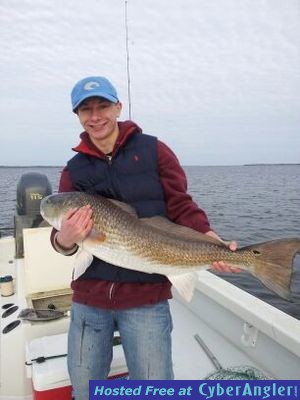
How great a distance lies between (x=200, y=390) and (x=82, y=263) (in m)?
1.27

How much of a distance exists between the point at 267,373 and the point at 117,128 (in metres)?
3.03

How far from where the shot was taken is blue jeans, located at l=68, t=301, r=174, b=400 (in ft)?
10.0

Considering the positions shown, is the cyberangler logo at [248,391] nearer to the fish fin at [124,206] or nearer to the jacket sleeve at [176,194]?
the jacket sleeve at [176,194]

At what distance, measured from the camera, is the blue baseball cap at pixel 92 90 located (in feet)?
10.0

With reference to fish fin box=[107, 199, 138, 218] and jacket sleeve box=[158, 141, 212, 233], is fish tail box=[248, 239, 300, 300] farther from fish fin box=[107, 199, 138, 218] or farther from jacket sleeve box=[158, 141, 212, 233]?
fish fin box=[107, 199, 138, 218]

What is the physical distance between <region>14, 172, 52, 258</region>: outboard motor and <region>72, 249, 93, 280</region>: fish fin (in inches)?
156

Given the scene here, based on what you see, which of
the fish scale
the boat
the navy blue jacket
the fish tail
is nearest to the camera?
the fish tail

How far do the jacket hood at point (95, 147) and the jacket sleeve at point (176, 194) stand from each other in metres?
0.27

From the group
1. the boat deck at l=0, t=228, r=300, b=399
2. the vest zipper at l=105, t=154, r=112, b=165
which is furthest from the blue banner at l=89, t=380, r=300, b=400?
the vest zipper at l=105, t=154, r=112, b=165

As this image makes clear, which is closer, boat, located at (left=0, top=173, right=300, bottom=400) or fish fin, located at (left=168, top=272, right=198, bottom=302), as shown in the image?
fish fin, located at (left=168, top=272, right=198, bottom=302)

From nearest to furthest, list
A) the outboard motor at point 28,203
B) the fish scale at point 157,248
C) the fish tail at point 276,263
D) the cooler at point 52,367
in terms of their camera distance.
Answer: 1. the fish tail at point 276,263
2. the fish scale at point 157,248
3. the cooler at point 52,367
4. the outboard motor at point 28,203

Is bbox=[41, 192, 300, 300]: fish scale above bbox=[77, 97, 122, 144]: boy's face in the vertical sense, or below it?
below

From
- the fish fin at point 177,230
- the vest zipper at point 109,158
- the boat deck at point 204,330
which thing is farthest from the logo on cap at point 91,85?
the boat deck at point 204,330

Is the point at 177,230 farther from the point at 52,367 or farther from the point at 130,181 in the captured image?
the point at 52,367
